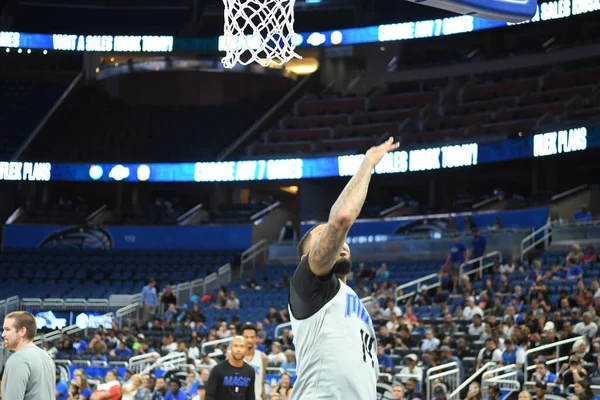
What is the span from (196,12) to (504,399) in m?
29.3

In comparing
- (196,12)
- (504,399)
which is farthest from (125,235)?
(504,399)

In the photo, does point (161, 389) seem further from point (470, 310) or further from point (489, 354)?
point (470, 310)

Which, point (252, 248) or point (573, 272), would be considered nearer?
point (573, 272)

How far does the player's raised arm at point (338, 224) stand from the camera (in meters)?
4.54

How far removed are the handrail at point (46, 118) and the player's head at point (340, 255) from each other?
106ft

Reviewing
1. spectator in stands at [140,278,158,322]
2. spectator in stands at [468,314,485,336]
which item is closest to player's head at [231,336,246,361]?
spectator in stands at [468,314,485,336]

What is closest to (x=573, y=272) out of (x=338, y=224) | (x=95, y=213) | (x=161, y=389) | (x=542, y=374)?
(x=542, y=374)

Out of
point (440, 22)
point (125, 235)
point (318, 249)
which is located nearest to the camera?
point (318, 249)

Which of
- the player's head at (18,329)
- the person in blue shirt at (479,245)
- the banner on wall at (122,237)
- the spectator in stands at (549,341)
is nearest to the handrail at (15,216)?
the banner on wall at (122,237)

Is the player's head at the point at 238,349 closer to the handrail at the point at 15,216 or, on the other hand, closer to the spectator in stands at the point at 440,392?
the spectator in stands at the point at 440,392

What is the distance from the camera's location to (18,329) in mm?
6781

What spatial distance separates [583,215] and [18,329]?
21.2 metres

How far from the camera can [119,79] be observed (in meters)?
39.9

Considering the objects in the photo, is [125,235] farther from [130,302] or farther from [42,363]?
[42,363]
